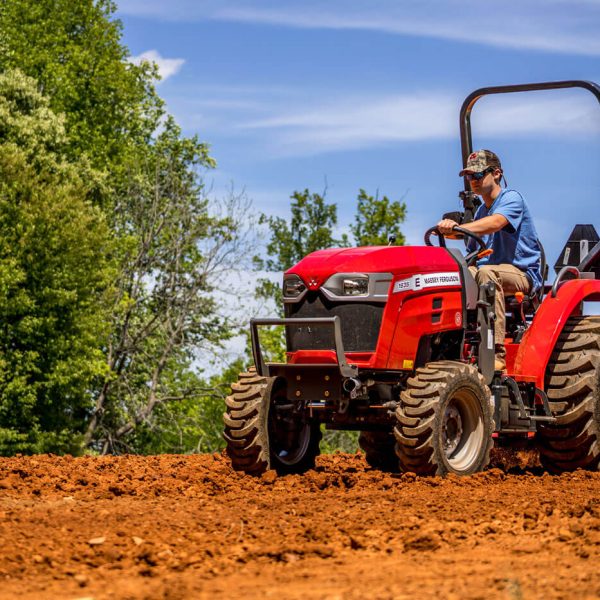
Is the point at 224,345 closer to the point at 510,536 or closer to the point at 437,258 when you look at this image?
the point at 437,258

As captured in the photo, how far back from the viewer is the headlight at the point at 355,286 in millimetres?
8625

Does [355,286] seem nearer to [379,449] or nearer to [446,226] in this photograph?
[446,226]

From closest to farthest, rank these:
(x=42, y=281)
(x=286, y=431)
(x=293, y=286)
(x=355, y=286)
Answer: (x=355, y=286) → (x=293, y=286) → (x=286, y=431) → (x=42, y=281)

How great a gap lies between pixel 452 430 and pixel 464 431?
4.6 inches

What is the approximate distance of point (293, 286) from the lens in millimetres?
8867


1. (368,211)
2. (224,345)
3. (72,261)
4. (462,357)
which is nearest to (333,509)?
(462,357)

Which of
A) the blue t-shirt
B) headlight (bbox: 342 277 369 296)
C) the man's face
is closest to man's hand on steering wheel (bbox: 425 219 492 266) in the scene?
the blue t-shirt

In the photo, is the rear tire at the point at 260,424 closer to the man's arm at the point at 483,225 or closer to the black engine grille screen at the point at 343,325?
the black engine grille screen at the point at 343,325

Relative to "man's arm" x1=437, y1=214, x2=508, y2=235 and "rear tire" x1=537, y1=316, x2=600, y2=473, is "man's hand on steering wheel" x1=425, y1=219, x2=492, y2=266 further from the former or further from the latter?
"rear tire" x1=537, y1=316, x2=600, y2=473

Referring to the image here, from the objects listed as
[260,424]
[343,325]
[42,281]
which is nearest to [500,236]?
[343,325]

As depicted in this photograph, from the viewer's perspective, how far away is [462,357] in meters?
9.29

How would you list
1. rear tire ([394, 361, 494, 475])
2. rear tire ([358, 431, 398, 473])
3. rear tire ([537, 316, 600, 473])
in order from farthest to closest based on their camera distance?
1. rear tire ([358, 431, 398, 473])
2. rear tire ([537, 316, 600, 473])
3. rear tire ([394, 361, 494, 475])

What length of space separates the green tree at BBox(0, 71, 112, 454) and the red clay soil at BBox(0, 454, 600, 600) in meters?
25.3

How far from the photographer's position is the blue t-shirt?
32.2 ft
